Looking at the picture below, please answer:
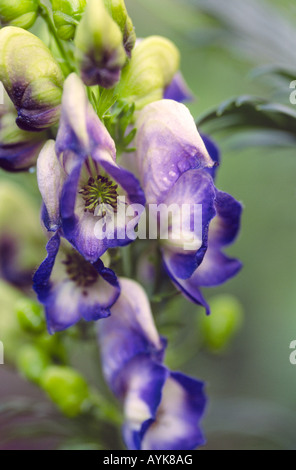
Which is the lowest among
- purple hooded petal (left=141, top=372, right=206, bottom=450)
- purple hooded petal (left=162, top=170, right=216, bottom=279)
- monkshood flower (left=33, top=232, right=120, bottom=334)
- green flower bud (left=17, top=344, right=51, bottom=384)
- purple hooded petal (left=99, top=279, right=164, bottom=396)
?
purple hooded petal (left=141, top=372, right=206, bottom=450)

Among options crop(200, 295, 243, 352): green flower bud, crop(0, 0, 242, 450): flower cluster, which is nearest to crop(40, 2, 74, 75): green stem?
crop(0, 0, 242, 450): flower cluster

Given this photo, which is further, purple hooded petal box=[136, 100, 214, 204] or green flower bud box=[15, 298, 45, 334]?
green flower bud box=[15, 298, 45, 334]

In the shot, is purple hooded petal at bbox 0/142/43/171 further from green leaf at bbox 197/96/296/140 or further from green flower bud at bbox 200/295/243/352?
green flower bud at bbox 200/295/243/352

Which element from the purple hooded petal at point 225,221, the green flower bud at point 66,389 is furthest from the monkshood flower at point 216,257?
the green flower bud at point 66,389

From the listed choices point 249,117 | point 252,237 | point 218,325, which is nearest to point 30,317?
point 218,325

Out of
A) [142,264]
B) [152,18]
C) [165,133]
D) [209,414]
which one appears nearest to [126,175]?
[165,133]

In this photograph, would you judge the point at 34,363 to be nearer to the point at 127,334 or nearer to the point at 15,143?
→ the point at 127,334
